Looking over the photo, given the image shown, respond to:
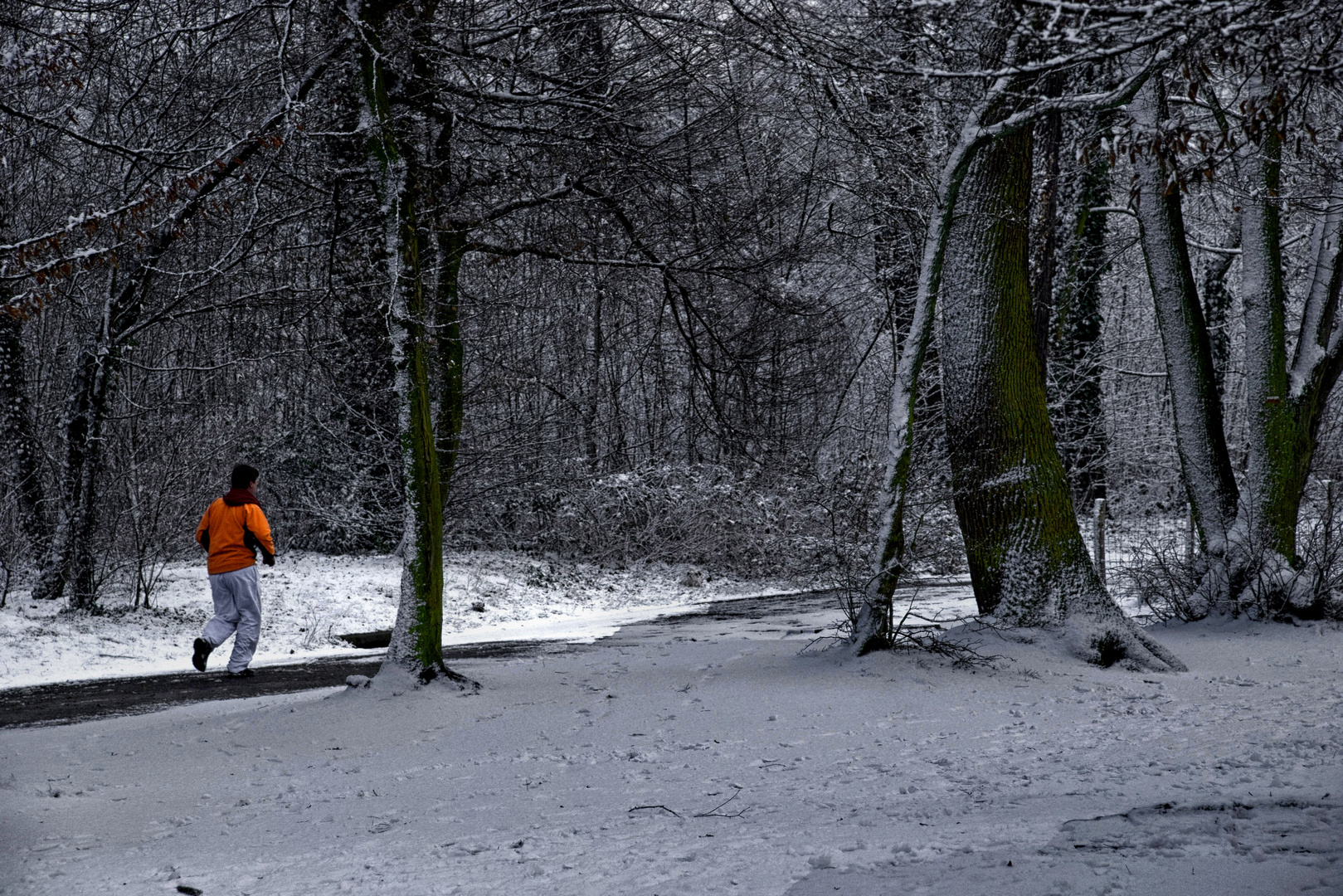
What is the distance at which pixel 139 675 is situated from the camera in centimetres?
929

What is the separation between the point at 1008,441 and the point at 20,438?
36.3ft

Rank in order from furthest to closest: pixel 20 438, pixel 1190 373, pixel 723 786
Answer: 1. pixel 20 438
2. pixel 1190 373
3. pixel 723 786

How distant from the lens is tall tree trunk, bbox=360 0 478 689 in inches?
284

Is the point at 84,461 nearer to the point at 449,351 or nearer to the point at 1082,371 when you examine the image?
the point at 449,351

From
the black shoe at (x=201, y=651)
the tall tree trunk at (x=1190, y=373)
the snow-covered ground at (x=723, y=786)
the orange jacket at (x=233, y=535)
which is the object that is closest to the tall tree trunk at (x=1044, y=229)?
the tall tree trunk at (x=1190, y=373)

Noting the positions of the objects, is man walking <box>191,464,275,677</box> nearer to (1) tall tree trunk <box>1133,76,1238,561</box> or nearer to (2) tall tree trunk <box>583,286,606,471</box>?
(1) tall tree trunk <box>1133,76,1238,561</box>

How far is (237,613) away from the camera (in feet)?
30.6

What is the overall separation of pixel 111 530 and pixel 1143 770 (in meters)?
10.8

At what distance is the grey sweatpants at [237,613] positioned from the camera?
9.16 metres

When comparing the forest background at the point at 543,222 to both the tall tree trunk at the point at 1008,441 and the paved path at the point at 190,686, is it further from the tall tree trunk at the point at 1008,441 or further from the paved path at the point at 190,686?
the paved path at the point at 190,686

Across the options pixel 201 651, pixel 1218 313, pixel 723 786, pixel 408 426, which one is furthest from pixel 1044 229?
pixel 1218 313

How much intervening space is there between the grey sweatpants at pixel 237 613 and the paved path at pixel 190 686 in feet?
0.81

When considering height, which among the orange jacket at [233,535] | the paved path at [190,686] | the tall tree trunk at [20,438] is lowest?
the paved path at [190,686]

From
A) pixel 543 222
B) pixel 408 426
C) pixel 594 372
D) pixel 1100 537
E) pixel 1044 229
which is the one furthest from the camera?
pixel 594 372
